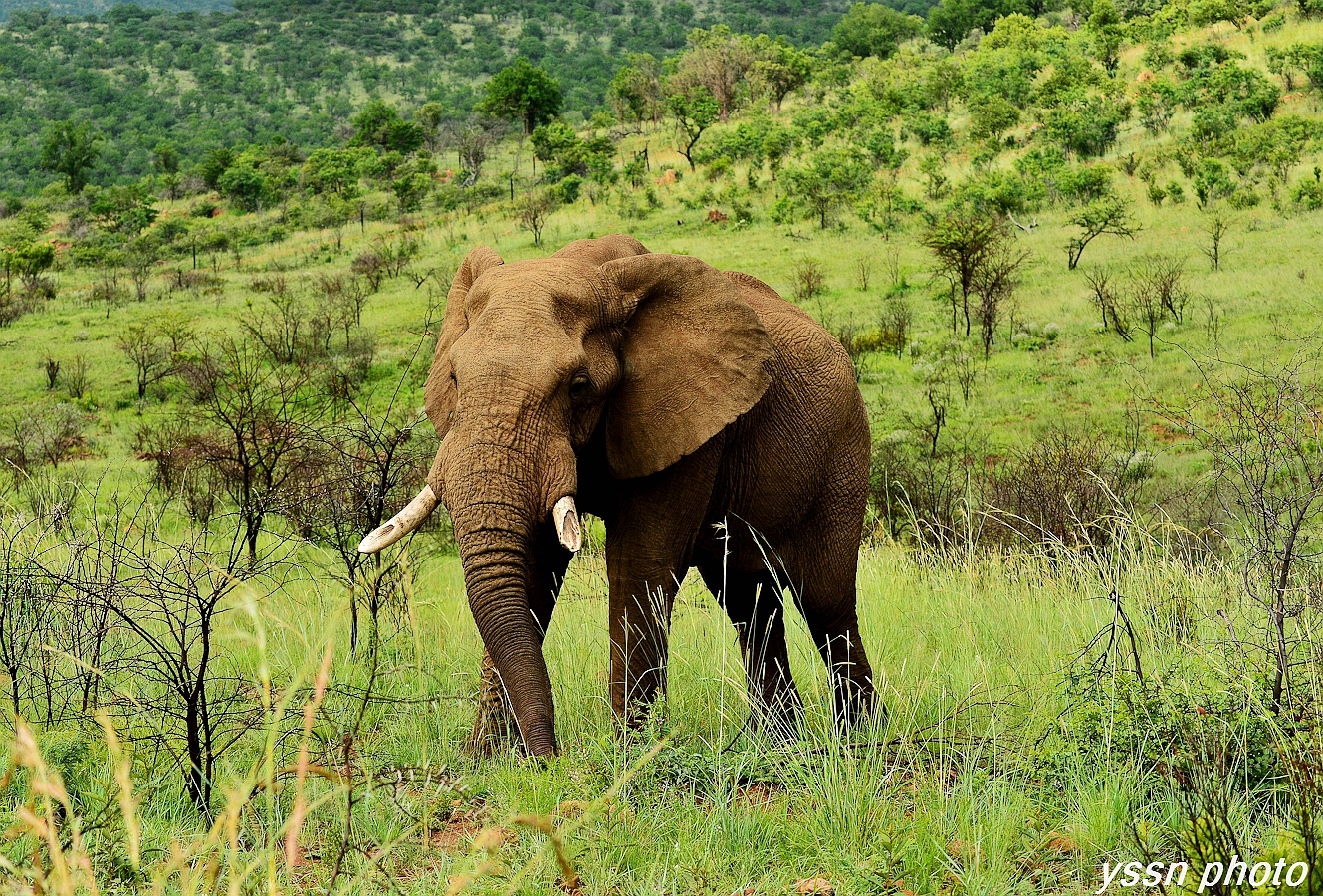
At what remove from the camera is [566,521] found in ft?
14.1

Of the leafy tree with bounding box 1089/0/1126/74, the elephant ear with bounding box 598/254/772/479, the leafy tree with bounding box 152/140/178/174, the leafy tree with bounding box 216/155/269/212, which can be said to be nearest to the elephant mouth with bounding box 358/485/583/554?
the elephant ear with bounding box 598/254/772/479

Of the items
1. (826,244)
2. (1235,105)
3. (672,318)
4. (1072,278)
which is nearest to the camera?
(672,318)

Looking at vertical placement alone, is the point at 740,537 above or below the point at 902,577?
above

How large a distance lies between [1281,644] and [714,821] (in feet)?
6.20

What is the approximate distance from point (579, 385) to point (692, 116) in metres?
54.4

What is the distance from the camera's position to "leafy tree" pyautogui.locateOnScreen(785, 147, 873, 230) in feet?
121

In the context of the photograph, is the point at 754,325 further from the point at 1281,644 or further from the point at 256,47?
the point at 256,47

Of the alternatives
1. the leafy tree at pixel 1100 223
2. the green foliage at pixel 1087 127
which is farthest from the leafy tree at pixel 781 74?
the leafy tree at pixel 1100 223

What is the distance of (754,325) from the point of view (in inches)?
204

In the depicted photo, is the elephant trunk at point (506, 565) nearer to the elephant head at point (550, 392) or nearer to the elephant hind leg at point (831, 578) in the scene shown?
the elephant head at point (550, 392)

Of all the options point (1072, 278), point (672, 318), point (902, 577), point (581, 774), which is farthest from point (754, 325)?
point (1072, 278)

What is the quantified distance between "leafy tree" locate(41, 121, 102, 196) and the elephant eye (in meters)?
76.6

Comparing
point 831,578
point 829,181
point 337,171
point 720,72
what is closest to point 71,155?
point 337,171

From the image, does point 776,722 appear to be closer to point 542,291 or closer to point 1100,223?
point 542,291
